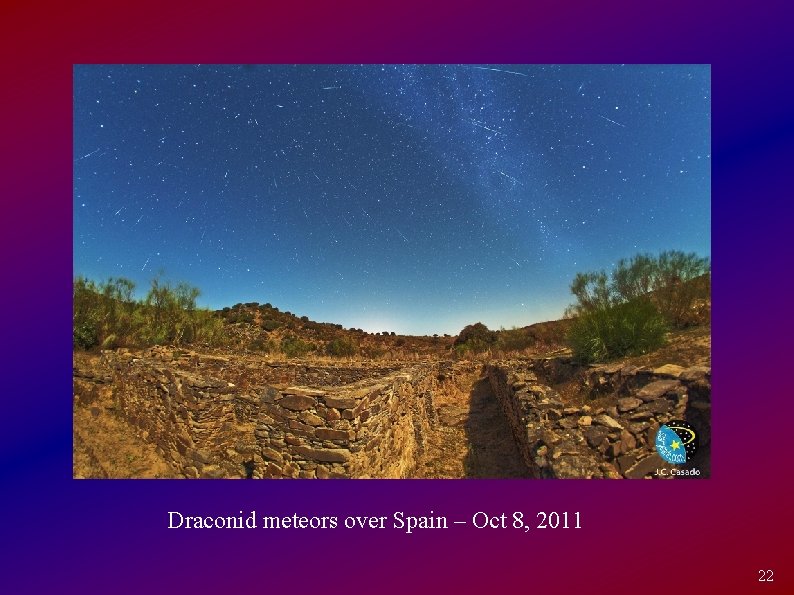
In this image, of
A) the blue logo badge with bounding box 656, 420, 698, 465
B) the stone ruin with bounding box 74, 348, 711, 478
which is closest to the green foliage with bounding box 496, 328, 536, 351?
the stone ruin with bounding box 74, 348, 711, 478

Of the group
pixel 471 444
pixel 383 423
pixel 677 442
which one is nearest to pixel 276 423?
pixel 383 423

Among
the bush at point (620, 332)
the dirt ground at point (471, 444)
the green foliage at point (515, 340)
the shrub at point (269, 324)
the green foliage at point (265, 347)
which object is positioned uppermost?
the bush at point (620, 332)

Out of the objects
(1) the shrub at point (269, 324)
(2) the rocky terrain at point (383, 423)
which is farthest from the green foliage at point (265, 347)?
(2) the rocky terrain at point (383, 423)

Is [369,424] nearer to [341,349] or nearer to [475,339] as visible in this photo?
[341,349]

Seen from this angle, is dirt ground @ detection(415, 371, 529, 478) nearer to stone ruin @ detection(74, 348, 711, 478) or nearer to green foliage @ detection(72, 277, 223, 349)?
stone ruin @ detection(74, 348, 711, 478)

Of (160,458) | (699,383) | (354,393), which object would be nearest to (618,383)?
(699,383)

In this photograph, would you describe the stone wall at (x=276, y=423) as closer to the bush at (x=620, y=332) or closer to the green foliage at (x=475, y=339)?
the bush at (x=620, y=332)

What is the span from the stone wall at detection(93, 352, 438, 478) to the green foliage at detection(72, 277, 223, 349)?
524cm

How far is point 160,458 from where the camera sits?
6.93m

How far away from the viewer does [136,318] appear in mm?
17266

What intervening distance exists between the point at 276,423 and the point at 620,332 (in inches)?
302

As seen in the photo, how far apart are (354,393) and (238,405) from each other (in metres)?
4.58

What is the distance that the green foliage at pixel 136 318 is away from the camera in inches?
551

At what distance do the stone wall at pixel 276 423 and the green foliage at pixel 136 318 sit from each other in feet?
17.2
